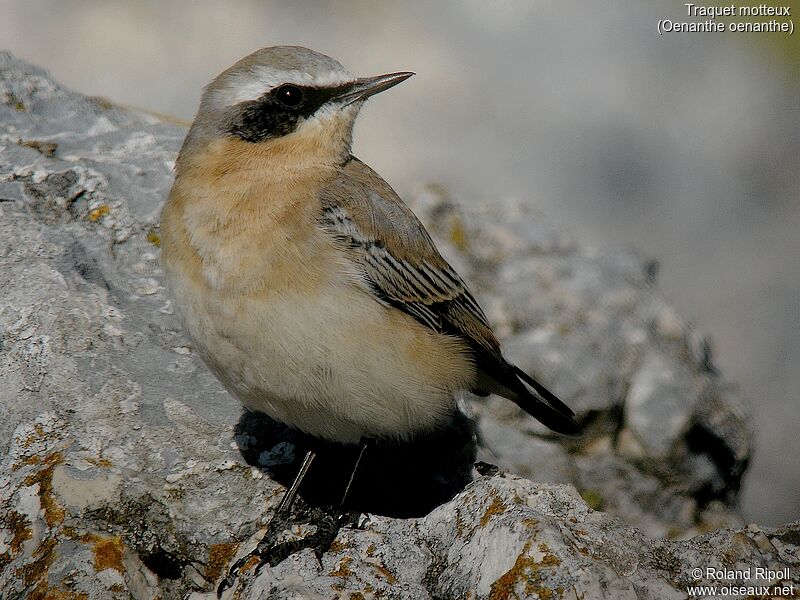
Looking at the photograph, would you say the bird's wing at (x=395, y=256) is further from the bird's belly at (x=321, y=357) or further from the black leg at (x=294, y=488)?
the black leg at (x=294, y=488)

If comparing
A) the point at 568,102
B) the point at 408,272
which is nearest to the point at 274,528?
the point at 408,272

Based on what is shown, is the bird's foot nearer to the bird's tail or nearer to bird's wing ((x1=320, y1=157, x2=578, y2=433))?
bird's wing ((x1=320, y1=157, x2=578, y2=433))

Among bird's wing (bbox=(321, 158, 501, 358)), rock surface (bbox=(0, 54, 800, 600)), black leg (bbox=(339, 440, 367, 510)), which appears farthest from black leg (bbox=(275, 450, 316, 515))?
bird's wing (bbox=(321, 158, 501, 358))

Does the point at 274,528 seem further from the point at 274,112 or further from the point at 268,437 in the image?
the point at 274,112

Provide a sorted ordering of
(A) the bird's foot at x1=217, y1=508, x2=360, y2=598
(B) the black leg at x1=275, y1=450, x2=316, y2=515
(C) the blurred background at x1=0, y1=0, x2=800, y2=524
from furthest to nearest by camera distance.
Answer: (C) the blurred background at x1=0, y1=0, x2=800, y2=524
(B) the black leg at x1=275, y1=450, x2=316, y2=515
(A) the bird's foot at x1=217, y1=508, x2=360, y2=598

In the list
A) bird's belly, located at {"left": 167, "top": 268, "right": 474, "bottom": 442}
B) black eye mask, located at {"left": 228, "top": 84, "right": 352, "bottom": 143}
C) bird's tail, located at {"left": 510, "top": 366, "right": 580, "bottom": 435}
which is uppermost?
black eye mask, located at {"left": 228, "top": 84, "right": 352, "bottom": 143}

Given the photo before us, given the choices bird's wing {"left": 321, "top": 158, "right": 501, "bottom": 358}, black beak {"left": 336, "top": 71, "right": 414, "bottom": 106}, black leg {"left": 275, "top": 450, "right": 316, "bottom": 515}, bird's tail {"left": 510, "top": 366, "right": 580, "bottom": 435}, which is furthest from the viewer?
bird's tail {"left": 510, "top": 366, "right": 580, "bottom": 435}

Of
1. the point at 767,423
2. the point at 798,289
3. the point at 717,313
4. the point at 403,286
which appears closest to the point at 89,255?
the point at 403,286

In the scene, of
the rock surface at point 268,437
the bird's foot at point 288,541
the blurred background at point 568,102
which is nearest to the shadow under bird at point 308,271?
the bird's foot at point 288,541
